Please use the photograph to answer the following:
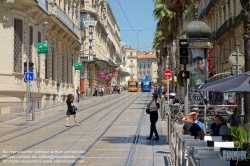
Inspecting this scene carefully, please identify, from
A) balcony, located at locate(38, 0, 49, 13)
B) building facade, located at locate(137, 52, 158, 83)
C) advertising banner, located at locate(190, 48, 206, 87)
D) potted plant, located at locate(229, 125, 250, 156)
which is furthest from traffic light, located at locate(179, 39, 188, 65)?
building facade, located at locate(137, 52, 158, 83)

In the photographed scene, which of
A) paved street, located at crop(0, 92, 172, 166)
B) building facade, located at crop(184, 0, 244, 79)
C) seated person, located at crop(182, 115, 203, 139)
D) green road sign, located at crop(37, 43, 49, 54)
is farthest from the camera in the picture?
building facade, located at crop(184, 0, 244, 79)

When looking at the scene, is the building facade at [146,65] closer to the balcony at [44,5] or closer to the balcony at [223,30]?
the balcony at [223,30]

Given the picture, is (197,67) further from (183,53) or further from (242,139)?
(242,139)

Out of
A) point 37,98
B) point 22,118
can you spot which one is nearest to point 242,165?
point 22,118

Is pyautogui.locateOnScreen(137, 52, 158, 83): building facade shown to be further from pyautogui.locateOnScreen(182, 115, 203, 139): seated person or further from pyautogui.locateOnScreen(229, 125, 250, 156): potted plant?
pyautogui.locateOnScreen(229, 125, 250, 156): potted plant

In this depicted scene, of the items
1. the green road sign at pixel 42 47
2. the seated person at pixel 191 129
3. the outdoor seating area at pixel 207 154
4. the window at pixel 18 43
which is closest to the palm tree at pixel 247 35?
the seated person at pixel 191 129

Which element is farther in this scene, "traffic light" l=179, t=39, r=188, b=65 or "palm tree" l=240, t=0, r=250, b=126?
"traffic light" l=179, t=39, r=188, b=65

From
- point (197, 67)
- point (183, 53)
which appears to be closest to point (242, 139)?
point (183, 53)

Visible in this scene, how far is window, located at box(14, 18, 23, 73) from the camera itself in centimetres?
2904

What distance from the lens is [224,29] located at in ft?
136

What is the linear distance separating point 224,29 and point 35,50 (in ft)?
58.3

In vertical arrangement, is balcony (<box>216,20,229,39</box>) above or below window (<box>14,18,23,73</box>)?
above

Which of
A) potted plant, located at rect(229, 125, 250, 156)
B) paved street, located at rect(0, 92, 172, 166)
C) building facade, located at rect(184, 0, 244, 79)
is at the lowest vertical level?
paved street, located at rect(0, 92, 172, 166)

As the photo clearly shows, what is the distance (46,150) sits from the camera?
13500mm
